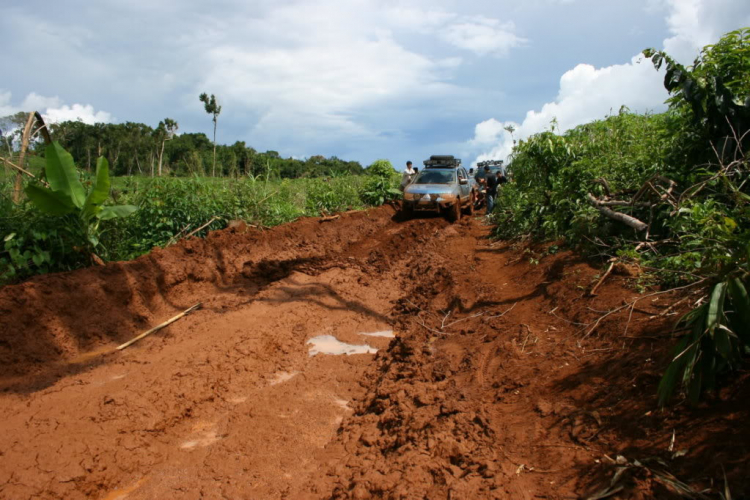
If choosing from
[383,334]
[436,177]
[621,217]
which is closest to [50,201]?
[383,334]

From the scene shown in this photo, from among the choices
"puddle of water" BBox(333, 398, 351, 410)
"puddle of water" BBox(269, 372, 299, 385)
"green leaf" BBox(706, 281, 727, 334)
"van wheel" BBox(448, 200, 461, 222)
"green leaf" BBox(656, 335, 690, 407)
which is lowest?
"puddle of water" BBox(333, 398, 351, 410)

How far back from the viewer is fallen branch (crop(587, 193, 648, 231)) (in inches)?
240

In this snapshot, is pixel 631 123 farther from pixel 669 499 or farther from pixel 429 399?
pixel 669 499

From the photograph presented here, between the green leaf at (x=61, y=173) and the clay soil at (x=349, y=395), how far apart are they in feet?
4.11

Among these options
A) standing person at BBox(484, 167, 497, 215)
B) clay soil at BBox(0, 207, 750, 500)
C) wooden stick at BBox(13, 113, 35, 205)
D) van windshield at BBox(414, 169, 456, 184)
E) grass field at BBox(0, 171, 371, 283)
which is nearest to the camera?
clay soil at BBox(0, 207, 750, 500)

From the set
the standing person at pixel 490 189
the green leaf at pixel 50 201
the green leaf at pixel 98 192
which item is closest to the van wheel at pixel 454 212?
the standing person at pixel 490 189

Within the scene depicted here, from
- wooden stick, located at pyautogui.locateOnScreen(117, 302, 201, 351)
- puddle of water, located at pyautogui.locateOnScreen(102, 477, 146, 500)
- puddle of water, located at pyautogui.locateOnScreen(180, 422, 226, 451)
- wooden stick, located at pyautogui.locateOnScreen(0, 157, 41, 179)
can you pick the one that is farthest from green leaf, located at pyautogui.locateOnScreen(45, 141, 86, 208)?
puddle of water, located at pyautogui.locateOnScreen(102, 477, 146, 500)

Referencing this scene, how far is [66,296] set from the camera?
247 inches

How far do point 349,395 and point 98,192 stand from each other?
5033 millimetres

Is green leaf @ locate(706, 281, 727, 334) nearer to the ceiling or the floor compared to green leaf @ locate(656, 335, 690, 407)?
nearer to the ceiling

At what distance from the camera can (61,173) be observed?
266 inches

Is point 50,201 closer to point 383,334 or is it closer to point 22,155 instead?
point 22,155

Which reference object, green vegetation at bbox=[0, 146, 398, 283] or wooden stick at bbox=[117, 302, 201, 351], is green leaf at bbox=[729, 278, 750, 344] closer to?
wooden stick at bbox=[117, 302, 201, 351]

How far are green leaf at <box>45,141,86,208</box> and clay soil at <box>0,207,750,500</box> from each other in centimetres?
125
